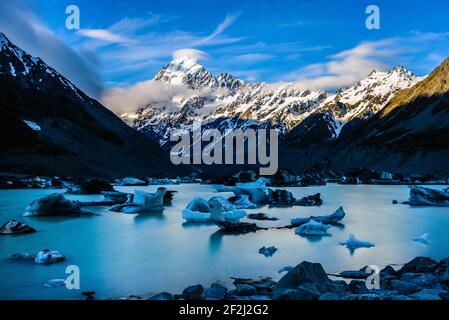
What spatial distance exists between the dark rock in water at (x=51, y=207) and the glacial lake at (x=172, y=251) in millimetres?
1855

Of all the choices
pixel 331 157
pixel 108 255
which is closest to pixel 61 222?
pixel 108 255

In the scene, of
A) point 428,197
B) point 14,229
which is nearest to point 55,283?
point 14,229

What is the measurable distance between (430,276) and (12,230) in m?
21.1

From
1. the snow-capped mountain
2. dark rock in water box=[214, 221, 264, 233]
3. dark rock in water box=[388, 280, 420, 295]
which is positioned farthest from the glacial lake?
the snow-capped mountain

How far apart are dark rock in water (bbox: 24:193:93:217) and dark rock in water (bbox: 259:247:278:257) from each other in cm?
2051

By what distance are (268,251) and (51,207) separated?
2160 centimetres

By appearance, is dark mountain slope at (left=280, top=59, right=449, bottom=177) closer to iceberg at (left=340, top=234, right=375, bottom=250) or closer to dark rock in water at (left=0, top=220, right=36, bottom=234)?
iceberg at (left=340, top=234, right=375, bottom=250)

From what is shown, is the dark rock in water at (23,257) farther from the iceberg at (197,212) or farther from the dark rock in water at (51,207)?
the dark rock in water at (51,207)

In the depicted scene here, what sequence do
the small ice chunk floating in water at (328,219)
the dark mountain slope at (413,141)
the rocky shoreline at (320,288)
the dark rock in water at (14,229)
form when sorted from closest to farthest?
the rocky shoreline at (320,288), the dark rock in water at (14,229), the small ice chunk floating in water at (328,219), the dark mountain slope at (413,141)

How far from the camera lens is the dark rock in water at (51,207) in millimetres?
34375

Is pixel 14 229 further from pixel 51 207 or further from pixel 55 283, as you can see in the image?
pixel 55 283

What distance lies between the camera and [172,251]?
20.8m

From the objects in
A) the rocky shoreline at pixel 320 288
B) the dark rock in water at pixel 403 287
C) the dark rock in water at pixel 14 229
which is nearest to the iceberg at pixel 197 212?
the dark rock in water at pixel 14 229
